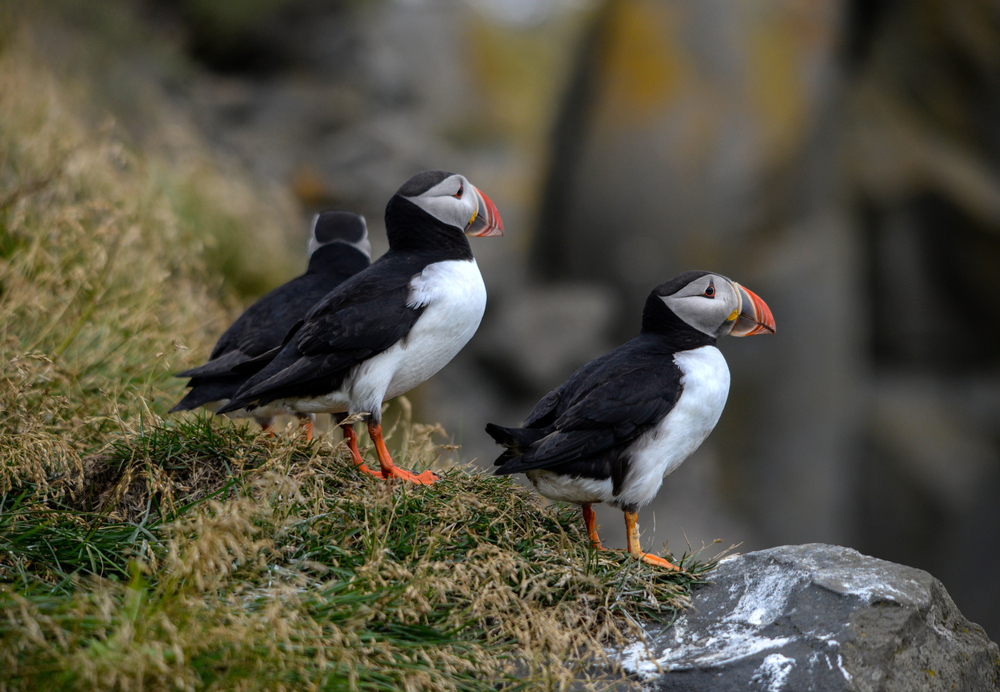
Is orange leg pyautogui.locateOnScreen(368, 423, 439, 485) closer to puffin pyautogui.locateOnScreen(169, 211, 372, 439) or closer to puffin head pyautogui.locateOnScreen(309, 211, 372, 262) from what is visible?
puffin pyautogui.locateOnScreen(169, 211, 372, 439)

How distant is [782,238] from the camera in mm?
9641

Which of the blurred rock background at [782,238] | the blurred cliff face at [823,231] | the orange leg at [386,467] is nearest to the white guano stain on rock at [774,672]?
the orange leg at [386,467]

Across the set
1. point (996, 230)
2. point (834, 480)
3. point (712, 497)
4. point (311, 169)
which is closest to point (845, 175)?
point (996, 230)

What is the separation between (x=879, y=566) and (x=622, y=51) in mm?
8059

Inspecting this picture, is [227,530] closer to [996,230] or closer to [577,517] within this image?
[577,517]

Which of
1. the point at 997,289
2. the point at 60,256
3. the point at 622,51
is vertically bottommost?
the point at 997,289

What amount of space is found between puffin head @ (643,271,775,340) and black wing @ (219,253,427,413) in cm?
105

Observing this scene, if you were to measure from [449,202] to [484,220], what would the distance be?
19 cm

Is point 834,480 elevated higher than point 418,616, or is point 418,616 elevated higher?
point 418,616

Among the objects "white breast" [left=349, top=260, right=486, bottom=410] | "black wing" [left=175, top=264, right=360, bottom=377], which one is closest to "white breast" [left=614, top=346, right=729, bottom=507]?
"white breast" [left=349, top=260, right=486, bottom=410]

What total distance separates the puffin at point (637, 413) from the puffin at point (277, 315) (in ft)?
3.55

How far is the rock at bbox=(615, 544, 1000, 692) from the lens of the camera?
2664 mm

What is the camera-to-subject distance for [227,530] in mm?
2303

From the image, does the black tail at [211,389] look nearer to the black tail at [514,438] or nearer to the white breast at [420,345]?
the white breast at [420,345]
